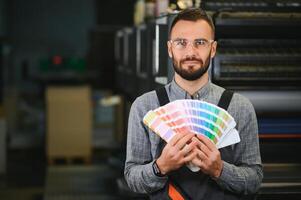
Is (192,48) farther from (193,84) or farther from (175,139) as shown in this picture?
(175,139)

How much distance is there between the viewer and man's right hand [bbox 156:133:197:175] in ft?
5.90

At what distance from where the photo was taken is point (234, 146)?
1981 millimetres

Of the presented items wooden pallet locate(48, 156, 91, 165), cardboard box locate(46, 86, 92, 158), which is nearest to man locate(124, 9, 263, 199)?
cardboard box locate(46, 86, 92, 158)

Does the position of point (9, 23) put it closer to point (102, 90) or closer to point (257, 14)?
point (102, 90)

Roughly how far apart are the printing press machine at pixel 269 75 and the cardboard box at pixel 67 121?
5138mm

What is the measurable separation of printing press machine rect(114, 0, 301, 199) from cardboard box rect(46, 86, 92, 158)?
5138 mm

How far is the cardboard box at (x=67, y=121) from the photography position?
7.91 meters

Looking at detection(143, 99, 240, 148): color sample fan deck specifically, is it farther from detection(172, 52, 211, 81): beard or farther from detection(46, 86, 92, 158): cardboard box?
detection(46, 86, 92, 158): cardboard box

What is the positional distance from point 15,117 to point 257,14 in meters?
6.92

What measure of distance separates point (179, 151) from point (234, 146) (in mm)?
256

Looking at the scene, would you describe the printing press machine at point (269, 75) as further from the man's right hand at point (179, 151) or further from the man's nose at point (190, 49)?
the man's right hand at point (179, 151)

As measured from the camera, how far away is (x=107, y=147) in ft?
29.1

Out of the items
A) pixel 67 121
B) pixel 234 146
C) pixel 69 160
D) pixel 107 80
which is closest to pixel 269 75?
pixel 234 146

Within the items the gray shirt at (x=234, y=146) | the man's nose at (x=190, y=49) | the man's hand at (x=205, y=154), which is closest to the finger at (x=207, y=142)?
the man's hand at (x=205, y=154)
